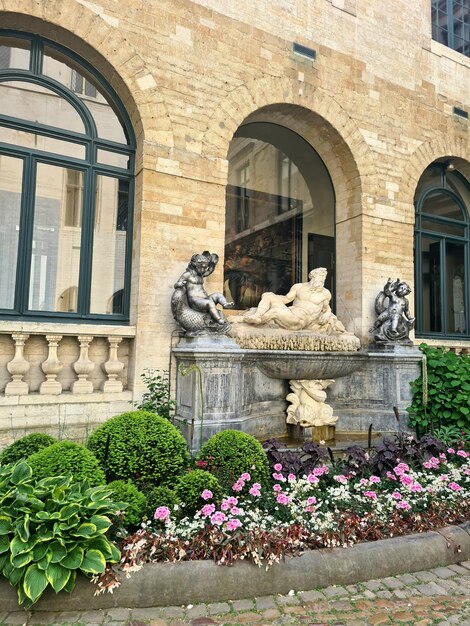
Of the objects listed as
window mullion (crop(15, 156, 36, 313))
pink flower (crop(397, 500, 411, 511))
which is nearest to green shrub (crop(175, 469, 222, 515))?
pink flower (crop(397, 500, 411, 511))

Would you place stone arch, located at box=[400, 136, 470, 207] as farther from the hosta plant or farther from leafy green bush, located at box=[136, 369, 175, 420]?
the hosta plant

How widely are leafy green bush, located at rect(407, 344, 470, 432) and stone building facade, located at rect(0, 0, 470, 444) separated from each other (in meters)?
1.31

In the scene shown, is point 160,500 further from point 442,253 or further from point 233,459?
point 442,253

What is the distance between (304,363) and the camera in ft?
22.7

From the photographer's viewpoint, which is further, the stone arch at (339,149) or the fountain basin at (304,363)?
the stone arch at (339,149)

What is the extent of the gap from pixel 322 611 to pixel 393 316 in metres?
5.70

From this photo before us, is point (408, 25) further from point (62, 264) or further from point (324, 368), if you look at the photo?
point (62, 264)

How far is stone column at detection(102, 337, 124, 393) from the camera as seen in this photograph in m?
6.26

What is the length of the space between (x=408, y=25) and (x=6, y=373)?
33.4 feet

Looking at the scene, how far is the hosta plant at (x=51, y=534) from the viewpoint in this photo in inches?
110

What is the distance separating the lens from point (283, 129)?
903 cm

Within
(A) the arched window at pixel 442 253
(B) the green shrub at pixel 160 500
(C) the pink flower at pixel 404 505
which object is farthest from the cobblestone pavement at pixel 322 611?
(A) the arched window at pixel 442 253

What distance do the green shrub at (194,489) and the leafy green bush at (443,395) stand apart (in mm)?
4551

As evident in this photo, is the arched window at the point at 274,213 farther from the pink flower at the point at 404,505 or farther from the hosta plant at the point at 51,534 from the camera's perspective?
the hosta plant at the point at 51,534
